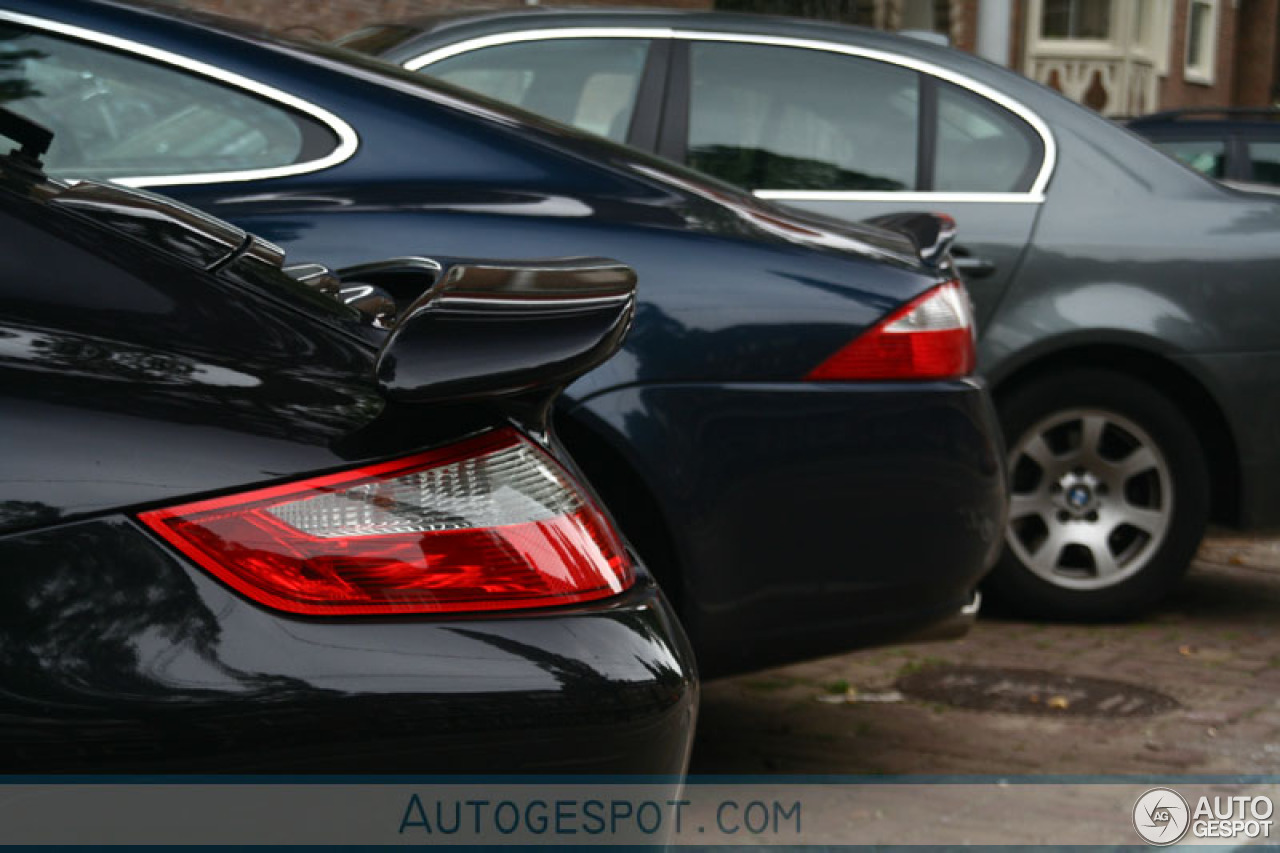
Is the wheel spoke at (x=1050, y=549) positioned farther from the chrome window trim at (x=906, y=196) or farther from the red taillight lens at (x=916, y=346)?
the red taillight lens at (x=916, y=346)

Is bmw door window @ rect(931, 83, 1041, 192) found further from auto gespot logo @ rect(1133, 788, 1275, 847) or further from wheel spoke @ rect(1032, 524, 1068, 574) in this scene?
auto gespot logo @ rect(1133, 788, 1275, 847)

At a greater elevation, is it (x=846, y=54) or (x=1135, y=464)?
(x=846, y=54)

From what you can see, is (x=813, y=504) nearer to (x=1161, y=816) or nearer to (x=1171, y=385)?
(x=1161, y=816)

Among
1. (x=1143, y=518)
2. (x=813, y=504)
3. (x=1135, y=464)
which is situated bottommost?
(x=1143, y=518)

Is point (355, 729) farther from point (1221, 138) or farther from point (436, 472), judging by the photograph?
point (1221, 138)

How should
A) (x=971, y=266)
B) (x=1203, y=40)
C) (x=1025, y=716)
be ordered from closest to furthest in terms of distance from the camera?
1. (x=1025, y=716)
2. (x=971, y=266)
3. (x=1203, y=40)

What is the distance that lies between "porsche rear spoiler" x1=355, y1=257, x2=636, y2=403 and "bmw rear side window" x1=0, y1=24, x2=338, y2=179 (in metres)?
1.72

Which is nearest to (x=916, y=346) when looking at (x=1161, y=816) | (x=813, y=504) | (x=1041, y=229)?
(x=813, y=504)

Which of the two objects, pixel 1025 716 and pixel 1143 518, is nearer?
pixel 1025 716

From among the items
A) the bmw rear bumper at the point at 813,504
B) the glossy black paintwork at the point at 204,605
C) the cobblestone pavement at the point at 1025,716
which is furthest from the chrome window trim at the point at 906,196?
the glossy black paintwork at the point at 204,605

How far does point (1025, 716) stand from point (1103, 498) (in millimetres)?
1289

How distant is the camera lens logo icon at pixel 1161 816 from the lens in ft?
13.0

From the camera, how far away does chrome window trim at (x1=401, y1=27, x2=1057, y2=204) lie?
5.43m

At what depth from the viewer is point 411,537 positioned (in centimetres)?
188
